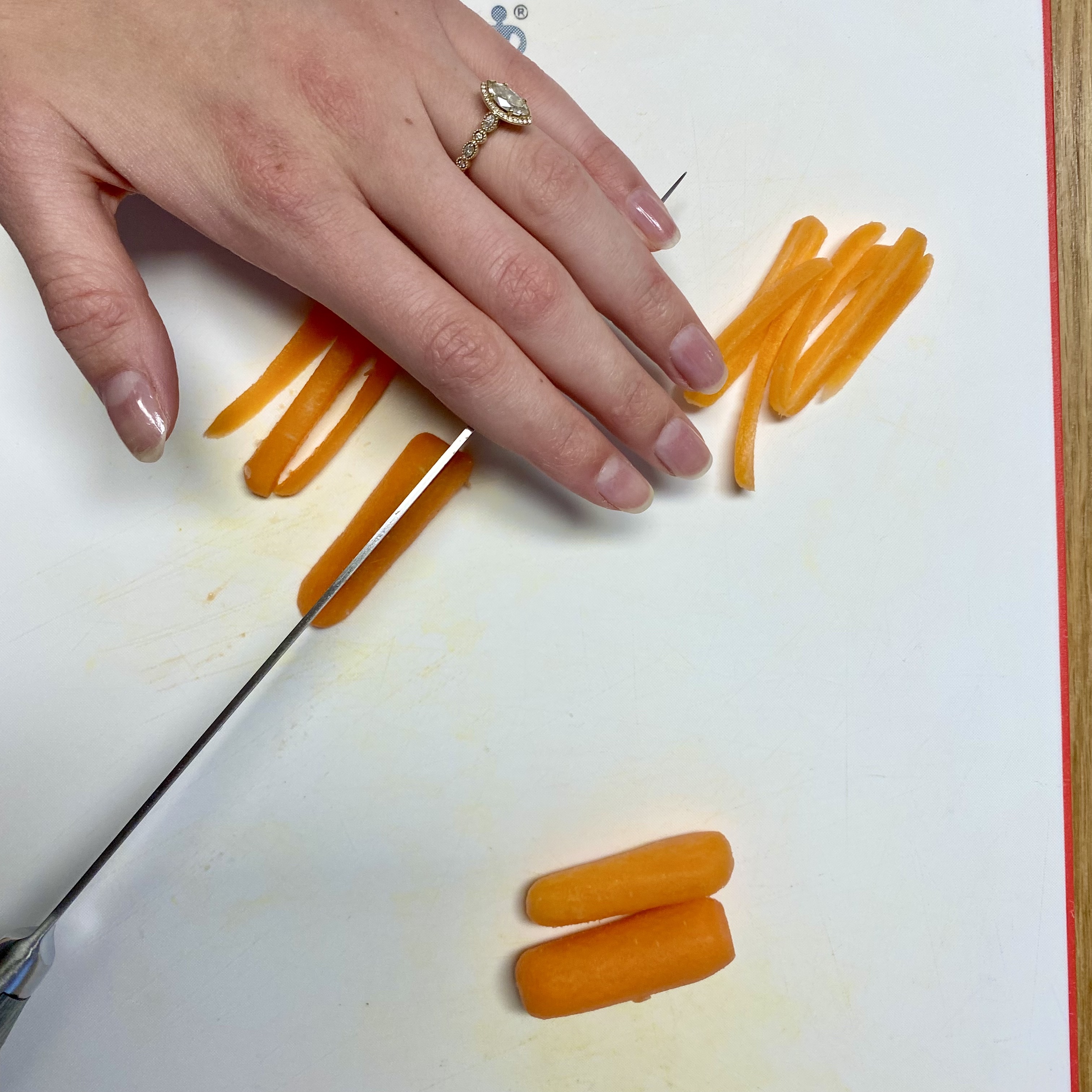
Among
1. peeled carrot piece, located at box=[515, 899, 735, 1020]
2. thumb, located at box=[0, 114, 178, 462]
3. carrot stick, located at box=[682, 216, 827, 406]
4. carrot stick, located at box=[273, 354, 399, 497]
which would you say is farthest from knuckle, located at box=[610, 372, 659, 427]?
peeled carrot piece, located at box=[515, 899, 735, 1020]

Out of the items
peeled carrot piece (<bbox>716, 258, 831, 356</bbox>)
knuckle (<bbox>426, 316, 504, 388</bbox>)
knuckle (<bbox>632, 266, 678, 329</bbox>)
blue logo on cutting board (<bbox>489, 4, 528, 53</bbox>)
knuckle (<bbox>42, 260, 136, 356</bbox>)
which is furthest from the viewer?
blue logo on cutting board (<bbox>489, 4, 528, 53</bbox>)

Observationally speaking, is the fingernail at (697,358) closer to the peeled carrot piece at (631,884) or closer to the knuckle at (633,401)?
the knuckle at (633,401)

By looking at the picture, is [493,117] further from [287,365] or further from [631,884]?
[631,884]

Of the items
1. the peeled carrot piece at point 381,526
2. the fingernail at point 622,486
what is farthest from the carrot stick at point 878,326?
the peeled carrot piece at point 381,526

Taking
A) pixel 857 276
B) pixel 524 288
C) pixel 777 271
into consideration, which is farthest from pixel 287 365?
pixel 857 276

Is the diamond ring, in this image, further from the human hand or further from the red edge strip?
the red edge strip
